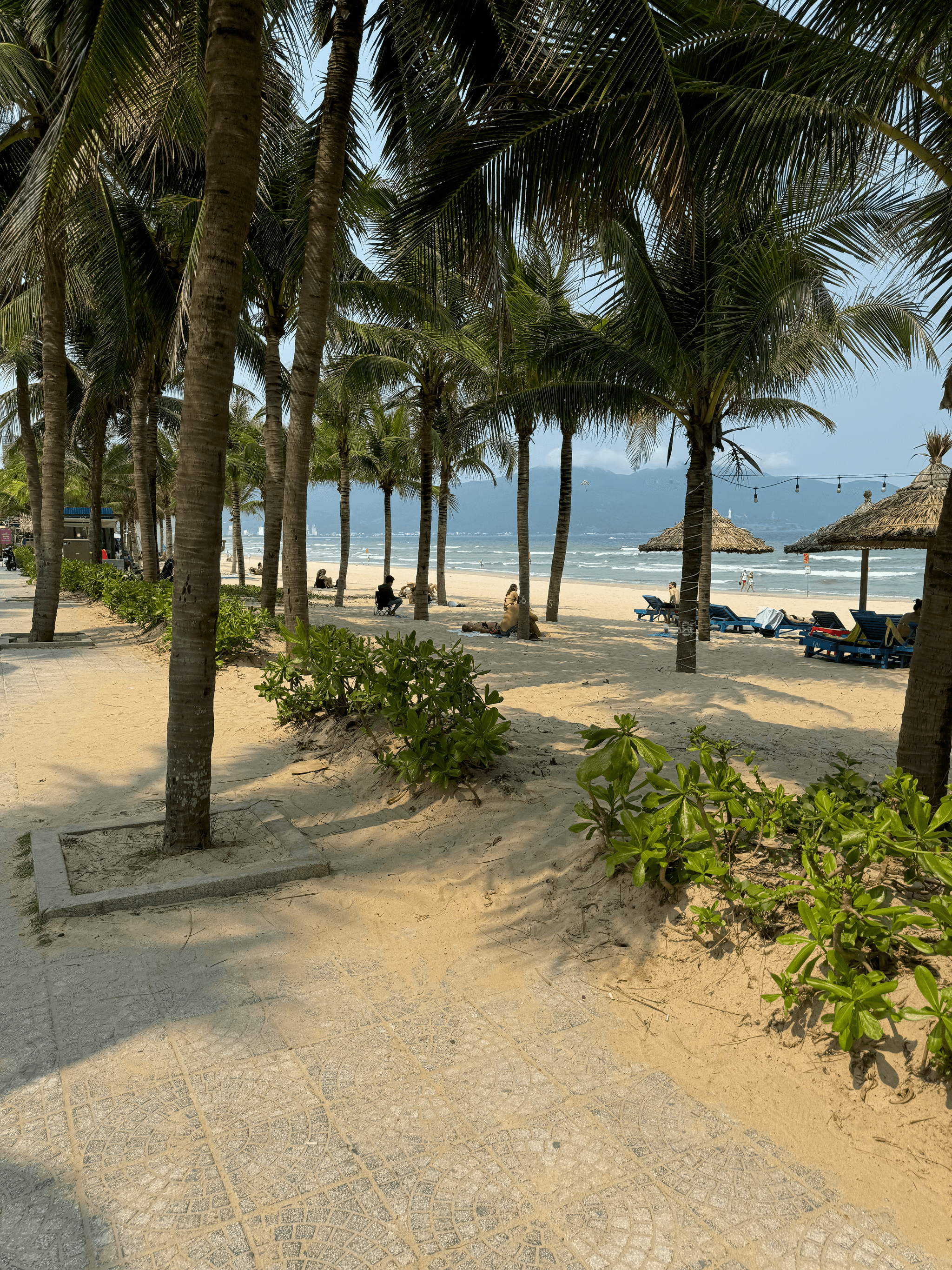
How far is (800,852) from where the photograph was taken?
3096mm

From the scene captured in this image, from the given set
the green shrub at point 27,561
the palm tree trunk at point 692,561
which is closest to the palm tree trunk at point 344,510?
the green shrub at point 27,561

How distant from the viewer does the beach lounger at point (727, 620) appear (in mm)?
18797

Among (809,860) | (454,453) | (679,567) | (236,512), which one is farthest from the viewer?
(679,567)

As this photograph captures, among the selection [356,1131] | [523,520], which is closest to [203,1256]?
[356,1131]

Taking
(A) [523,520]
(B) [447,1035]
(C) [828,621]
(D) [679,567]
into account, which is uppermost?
(A) [523,520]

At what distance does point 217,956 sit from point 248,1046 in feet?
2.19

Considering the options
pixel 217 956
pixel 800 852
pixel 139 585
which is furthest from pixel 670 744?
pixel 139 585

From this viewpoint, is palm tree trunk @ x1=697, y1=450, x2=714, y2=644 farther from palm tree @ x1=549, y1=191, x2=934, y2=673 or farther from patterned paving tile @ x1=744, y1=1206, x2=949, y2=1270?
patterned paving tile @ x1=744, y1=1206, x2=949, y2=1270

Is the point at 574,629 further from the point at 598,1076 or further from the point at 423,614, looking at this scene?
the point at 598,1076

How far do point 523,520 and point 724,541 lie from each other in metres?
6.44

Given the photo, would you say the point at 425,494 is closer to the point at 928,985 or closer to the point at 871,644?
the point at 871,644

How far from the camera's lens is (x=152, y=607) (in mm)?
12398

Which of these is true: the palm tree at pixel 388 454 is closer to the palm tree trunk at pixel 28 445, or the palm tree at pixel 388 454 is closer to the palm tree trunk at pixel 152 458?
the palm tree trunk at pixel 152 458

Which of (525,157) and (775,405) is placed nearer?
(525,157)
